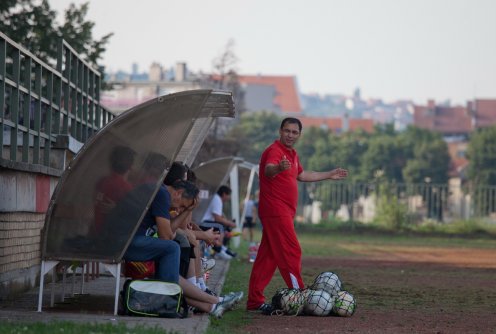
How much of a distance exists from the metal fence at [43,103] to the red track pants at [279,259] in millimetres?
3065

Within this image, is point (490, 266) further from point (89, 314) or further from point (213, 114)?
point (89, 314)

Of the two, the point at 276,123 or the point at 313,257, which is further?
the point at 276,123

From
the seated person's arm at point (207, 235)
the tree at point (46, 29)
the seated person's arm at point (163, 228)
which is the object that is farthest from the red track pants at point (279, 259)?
the tree at point (46, 29)

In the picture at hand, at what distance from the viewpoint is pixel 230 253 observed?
27766 millimetres

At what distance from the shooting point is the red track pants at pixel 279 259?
45.0ft

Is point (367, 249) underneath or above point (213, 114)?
underneath

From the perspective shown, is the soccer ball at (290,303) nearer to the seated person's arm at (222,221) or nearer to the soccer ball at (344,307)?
the soccer ball at (344,307)

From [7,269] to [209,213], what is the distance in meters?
12.7

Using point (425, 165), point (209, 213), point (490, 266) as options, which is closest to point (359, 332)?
point (209, 213)

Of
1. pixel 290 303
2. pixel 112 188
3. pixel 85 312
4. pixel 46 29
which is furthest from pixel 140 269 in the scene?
pixel 46 29

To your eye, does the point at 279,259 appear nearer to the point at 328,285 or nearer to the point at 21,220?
the point at 328,285

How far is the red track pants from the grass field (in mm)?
305

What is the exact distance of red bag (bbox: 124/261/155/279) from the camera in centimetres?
1244

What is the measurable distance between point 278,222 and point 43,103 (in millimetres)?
5160
